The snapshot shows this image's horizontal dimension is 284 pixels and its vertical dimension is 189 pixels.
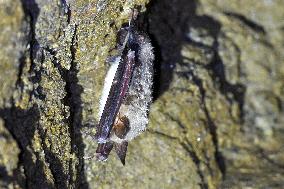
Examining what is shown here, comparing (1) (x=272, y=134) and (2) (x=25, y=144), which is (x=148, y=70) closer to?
(2) (x=25, y=144)

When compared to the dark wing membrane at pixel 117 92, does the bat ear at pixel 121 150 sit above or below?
below

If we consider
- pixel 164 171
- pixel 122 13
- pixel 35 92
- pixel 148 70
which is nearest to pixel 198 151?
pixel 164 171

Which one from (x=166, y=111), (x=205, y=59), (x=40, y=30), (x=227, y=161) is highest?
(x=40, y=30)

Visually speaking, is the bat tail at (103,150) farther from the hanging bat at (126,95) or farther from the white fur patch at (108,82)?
the white fur patch at (108,82)

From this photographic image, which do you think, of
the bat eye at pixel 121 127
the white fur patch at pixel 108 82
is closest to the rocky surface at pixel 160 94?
the white fur patch at pixel 108 82

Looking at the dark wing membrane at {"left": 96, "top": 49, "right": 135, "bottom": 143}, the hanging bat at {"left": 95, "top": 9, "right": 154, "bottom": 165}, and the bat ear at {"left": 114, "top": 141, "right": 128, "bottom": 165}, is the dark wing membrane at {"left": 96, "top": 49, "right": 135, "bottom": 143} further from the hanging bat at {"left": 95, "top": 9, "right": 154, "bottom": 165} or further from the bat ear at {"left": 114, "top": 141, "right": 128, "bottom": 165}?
the bat ear at {"left": 114, "top": 141, "right": 128, "bottom": 165}

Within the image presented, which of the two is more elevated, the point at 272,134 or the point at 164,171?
the point at 164,171

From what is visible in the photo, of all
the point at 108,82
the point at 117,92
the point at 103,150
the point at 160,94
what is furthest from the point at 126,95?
the point at 160,94

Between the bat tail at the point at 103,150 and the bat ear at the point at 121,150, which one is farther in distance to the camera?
the bat ear at the point at 121,150
